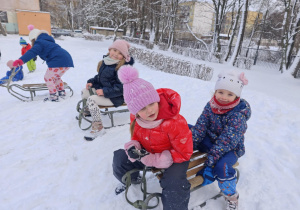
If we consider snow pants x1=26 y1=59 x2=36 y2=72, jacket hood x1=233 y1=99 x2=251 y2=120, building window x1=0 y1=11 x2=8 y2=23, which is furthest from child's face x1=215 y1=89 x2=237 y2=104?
building window x1=0 y1=11 x2=8 y2=23

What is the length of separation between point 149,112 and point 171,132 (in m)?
0.29

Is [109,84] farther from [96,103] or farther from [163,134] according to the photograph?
[163,134]

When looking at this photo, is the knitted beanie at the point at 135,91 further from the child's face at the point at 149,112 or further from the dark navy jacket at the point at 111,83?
the dark navy jacket at the point at 111,83

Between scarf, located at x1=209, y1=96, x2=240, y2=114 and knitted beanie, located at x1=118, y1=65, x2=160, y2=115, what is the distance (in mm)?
823

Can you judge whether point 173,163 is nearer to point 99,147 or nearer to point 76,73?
point 99,147

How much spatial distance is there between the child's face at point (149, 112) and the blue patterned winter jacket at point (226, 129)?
0.78 m

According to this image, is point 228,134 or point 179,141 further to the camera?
point 228,134

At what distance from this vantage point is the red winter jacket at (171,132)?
1.81 m

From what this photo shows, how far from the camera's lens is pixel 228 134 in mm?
2047

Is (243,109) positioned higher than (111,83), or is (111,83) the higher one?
(243,109)

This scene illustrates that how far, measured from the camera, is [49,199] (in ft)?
7.27

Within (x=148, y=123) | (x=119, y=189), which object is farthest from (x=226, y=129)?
(x=119, y=189)

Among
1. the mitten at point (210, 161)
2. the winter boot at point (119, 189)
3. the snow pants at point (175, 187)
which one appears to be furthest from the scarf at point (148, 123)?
the winter boot at point (119, 189)

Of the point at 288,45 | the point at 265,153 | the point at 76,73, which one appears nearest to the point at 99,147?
the point at 265,153
